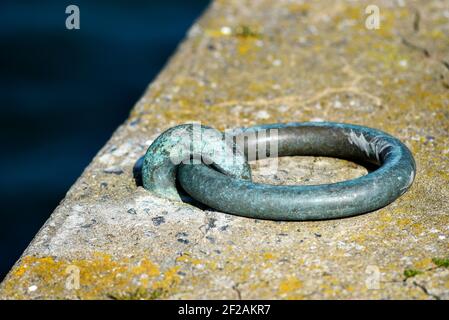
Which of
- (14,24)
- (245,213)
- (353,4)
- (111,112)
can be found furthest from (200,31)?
(14,24)

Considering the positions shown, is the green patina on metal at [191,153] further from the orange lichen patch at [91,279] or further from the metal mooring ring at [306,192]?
the orange lichen patch at [91,279]

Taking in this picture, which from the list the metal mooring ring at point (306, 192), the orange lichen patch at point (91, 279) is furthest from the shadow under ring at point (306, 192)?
the orange lichen patch at point (91, 279)

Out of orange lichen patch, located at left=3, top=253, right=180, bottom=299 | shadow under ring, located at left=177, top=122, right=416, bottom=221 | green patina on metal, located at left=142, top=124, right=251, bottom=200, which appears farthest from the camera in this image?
green patina on metal, located at left=142, top=124, right=251, bottom=200

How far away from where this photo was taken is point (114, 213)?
9.59 ft

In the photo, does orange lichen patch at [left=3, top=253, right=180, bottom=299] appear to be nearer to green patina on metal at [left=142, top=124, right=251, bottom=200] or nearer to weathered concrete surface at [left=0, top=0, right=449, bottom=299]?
weathered concrete surface at [left=0, top=0, right=449, bottom=299]

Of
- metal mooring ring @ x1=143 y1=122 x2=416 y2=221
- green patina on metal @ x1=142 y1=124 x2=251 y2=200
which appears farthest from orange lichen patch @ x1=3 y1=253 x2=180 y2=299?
green patina on metal @ x1=142 y1=124 x2=251 y2=200

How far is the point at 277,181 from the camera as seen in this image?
3117 mm

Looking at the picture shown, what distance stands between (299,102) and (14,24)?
14.2ft

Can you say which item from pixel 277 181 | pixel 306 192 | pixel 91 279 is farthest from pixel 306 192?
pixel 91 279

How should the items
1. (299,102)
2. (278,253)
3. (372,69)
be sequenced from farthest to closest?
(372,69), (299,102), (278,253)

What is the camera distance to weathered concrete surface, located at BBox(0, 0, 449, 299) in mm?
2490

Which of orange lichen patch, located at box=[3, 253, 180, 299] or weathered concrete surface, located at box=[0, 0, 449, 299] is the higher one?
weathered concrete surface, located at box=[0, 0, 449, 299]

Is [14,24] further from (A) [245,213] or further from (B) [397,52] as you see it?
(A) [245,213]

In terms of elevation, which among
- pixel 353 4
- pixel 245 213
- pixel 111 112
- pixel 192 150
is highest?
pixel 353 4
